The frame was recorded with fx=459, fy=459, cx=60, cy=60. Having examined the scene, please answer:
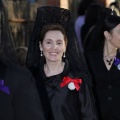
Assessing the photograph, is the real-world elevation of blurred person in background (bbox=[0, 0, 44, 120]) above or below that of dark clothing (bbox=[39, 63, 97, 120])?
above

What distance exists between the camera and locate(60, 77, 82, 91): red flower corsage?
408cm

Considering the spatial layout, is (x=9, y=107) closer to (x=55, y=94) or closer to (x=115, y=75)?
(x=55, y=94)

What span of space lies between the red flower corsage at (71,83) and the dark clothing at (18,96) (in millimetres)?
956

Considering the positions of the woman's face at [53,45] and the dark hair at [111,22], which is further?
the dark hair at [111,22]

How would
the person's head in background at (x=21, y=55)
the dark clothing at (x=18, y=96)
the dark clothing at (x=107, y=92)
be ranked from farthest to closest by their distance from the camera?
the person's head in background at (x=21, y=55)
the dark clothing at (x=107, y=92)
the dark clothing at (x=18, y=96)

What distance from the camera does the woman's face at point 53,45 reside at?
4.18 metres

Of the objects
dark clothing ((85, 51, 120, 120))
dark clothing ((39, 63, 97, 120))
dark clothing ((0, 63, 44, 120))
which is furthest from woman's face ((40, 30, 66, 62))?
dark clothing ((0, 63, 44, 120))

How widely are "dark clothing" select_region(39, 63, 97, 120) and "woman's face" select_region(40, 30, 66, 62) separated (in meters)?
0.21

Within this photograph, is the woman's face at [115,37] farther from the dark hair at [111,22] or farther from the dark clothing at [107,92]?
the dark clothing at [107,92]

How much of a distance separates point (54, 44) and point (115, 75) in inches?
37.1

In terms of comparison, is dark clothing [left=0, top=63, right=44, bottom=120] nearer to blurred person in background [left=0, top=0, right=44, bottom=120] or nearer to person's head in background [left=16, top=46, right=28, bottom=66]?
blurred person in background [left=0, top=0, right=44, bottom=120]

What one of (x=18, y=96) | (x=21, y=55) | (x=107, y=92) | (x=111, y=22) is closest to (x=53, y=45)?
(x=107, y=92)

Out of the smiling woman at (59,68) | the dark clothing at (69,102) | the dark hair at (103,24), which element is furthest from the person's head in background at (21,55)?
the dark clothing at (69,102)

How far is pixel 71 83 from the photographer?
407cm
